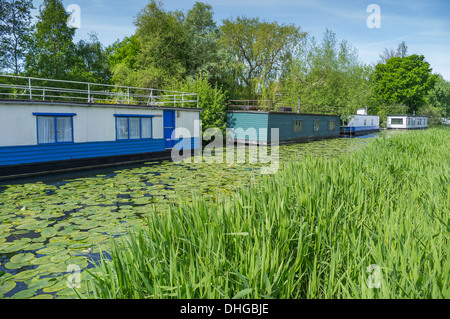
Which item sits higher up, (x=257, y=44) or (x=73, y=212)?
(x=257, y=44)

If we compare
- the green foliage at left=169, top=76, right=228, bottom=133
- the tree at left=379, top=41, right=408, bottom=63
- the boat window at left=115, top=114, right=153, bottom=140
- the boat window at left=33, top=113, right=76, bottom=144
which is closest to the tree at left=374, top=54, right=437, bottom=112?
the tree at left=379, top=41, right=408, bottom=63

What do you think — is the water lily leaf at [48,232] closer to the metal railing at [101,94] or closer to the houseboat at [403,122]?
the metal railing at [101,94]

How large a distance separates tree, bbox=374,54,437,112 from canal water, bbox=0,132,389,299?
5008 centimetres

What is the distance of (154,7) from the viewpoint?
1125 inches

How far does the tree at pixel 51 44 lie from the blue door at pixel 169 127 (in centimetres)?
1985

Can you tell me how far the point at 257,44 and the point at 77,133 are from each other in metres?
27.3

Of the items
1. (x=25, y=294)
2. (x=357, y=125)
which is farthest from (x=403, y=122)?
(x=25, y=294)

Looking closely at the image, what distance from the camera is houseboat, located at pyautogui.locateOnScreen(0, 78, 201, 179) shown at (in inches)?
440

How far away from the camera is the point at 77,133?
42.5ft

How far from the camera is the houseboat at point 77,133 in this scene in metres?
11.2

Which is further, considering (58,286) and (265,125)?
(265,125)

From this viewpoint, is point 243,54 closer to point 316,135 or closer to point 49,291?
point 316,135

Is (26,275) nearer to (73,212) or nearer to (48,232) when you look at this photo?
(48,232)
